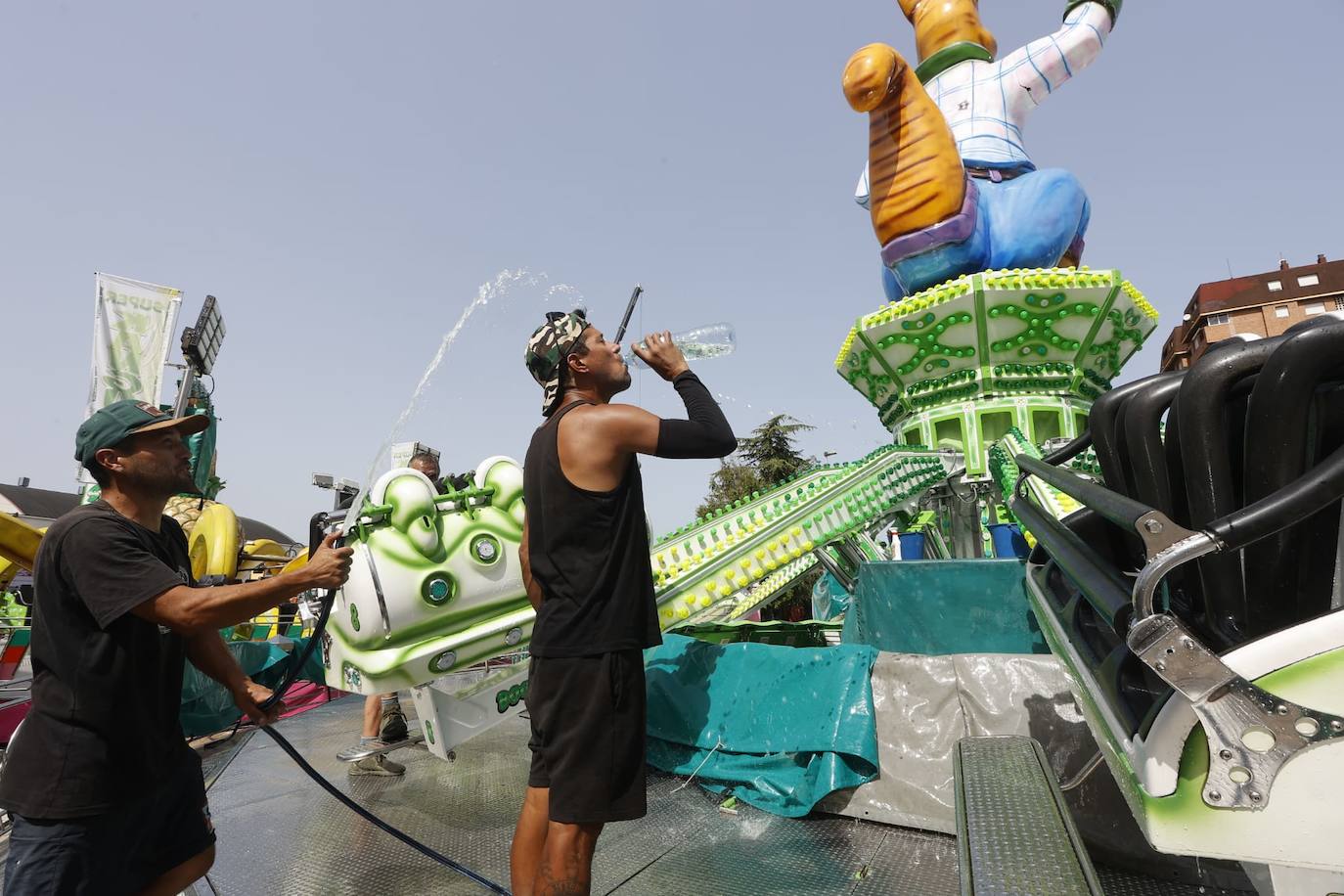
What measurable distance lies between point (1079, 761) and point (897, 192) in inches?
217

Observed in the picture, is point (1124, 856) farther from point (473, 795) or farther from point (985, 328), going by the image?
point (985, 328)

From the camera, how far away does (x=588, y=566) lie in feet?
6.50

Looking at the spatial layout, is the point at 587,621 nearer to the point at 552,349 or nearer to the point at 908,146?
the point at 552,349

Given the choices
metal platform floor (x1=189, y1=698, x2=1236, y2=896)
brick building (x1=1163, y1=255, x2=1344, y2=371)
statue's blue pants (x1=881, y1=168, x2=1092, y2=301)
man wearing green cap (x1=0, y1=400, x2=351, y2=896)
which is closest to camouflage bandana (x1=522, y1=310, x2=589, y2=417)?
man wearing green cap (x1=0, y1=400, x2=351, y2=896)

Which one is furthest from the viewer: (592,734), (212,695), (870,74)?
(870,74)

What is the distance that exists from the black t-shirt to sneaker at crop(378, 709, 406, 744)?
119 inches

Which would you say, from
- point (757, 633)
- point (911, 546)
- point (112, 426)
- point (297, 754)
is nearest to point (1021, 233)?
point (911, 546)

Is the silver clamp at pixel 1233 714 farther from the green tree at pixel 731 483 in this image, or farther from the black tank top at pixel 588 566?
the green tree at pixel 731 483

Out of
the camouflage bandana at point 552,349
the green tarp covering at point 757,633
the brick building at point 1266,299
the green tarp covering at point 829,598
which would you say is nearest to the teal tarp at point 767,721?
the green tarp covering at point 757,633

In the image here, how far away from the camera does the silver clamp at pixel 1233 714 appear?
3.59 feet

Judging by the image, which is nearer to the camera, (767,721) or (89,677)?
(89,677)

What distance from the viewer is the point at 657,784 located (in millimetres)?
3852

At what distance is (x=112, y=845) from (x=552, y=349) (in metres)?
1.75

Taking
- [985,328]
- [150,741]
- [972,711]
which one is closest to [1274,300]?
[985,328]
